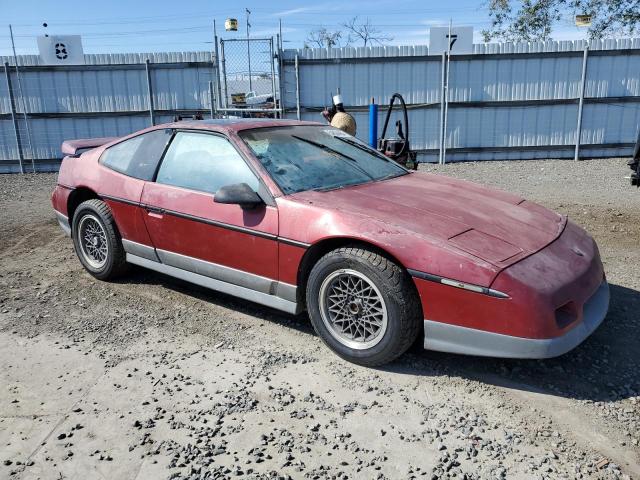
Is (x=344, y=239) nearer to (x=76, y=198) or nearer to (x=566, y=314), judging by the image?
(x=566, y=314)

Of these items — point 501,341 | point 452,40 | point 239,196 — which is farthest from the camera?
point 452,40

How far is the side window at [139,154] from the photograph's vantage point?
4418 millimetres

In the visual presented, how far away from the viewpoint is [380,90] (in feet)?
41.9

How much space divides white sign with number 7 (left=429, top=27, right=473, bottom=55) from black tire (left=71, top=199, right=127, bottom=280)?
967 cm

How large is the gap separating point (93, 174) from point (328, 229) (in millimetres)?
2628

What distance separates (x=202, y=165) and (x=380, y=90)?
945 centimetres

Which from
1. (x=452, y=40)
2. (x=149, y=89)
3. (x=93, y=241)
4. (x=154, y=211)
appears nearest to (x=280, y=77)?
(x=149, y=89)

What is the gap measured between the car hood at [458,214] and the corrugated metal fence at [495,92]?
9.08m

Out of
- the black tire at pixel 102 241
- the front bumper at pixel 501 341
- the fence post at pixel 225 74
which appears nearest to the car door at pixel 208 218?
the black tire at pixel 102 241

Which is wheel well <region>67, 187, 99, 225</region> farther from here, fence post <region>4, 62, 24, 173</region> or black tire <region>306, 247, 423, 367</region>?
fence post <region>4, 62, 24, 173</region>

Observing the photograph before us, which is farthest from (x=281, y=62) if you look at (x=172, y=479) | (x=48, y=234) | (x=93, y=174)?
(x=172, y=479)

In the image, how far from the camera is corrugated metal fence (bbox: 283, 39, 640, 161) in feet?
41.3

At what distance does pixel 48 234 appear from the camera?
6.84 meters

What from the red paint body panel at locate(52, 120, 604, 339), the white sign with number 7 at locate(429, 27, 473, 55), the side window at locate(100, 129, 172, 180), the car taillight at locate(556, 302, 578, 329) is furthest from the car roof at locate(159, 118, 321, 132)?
the white sign with number 7 at locate(429, 27, 473, 55)
